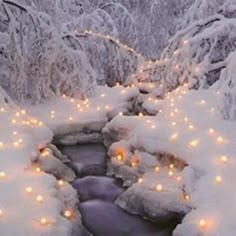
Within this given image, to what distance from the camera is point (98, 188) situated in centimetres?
749

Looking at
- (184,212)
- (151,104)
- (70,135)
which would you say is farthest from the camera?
(151,104)

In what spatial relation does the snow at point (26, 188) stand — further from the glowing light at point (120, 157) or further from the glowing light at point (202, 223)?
the glowing light at point (202, 223)

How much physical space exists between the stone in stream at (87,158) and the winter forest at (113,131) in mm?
18

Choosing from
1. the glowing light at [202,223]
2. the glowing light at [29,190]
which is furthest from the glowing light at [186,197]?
the glowing light at [29,190]

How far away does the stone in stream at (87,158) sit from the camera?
8.15m

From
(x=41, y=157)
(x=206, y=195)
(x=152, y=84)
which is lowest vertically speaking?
(x=152, y=84)

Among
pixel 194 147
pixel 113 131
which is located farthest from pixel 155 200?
pixel 113 131

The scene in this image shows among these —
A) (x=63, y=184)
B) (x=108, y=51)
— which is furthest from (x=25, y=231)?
(x=108, y=51)

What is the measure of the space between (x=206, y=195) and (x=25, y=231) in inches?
74.9

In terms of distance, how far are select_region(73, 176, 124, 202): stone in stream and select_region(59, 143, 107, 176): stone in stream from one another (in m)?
0.28

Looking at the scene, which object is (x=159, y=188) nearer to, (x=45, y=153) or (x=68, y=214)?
(x=68, y=214)

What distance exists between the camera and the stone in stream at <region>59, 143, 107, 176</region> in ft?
26.7

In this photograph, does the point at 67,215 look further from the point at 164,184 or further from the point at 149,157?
the point at 149,157

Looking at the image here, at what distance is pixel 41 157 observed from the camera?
7.31 m
